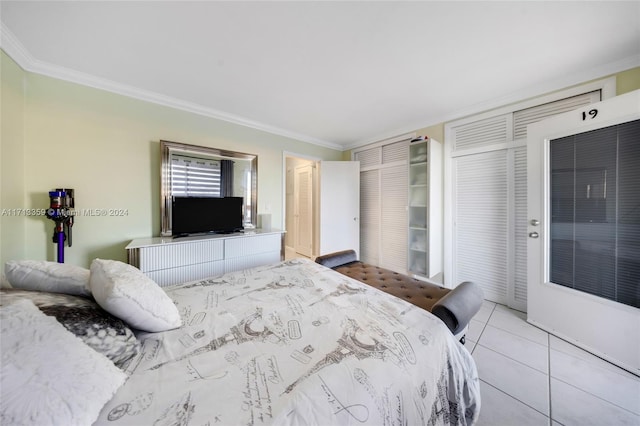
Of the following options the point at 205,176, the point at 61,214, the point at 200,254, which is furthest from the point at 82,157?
the point at 200,254

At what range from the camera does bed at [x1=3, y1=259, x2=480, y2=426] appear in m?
0.67

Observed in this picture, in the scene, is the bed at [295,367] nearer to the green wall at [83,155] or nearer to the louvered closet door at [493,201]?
the green wall at [83,155]

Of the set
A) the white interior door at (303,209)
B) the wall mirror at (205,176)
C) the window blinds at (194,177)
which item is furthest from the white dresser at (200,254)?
the white interior door at (303,209)

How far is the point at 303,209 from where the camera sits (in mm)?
5098

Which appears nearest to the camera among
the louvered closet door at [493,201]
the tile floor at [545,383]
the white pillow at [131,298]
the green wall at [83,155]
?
the white pillow at [131,298]

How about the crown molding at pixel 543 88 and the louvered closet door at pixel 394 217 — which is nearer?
the crown molding at pixel 543 88

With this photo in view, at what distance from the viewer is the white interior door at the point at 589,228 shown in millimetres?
1673

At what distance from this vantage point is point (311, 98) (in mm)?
2576

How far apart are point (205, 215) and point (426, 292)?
2671 millimetres

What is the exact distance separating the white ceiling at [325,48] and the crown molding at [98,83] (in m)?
0.01

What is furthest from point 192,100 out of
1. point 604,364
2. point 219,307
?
point 604,364

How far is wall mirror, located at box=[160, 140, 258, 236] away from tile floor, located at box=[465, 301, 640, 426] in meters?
3.08

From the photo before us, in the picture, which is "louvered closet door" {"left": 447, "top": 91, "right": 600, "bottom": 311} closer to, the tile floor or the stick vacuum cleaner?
the tile floor

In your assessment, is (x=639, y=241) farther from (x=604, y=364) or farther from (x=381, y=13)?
(x=381, y=13)
